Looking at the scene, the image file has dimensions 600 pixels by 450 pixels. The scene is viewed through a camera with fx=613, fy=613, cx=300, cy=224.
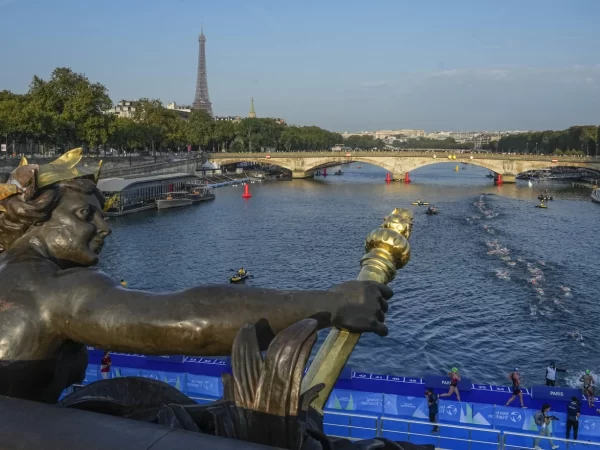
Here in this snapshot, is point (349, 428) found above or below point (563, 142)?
below

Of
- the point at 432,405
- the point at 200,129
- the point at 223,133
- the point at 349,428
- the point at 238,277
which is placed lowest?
the point at 238,277

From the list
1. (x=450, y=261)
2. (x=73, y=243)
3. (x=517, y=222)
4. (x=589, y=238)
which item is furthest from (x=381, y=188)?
(x=73, y=243)

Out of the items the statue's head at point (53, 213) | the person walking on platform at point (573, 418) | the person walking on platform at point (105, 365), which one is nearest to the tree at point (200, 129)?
the person walking on platform at point (105, 365)

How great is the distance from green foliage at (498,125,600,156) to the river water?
1807 inches

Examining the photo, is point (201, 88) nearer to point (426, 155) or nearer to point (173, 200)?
point (426, 155)

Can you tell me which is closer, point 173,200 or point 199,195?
point 173,200

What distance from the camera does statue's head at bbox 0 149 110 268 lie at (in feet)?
8.82

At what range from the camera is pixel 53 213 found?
9.03ft

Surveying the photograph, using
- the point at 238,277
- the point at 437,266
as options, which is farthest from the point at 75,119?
the point at 437,266

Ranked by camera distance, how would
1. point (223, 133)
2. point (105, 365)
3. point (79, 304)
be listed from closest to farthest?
point (79, 304)
point (105, 365)
point (223, 133)

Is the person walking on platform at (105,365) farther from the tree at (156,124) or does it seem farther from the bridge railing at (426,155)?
the bridge railing at (426,155)

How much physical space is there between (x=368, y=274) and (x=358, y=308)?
0.38 m

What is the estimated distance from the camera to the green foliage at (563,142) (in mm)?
98812

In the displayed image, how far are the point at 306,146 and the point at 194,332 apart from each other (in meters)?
124
